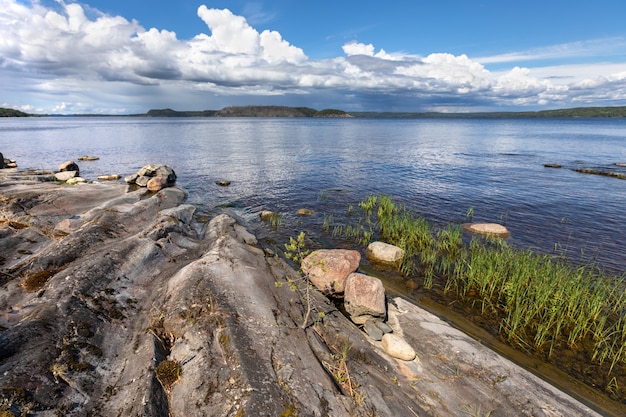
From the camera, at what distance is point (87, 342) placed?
7.21 m

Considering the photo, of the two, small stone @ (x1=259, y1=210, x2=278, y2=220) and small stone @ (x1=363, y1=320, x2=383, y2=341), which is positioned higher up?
small stone @ (x1=363, y1=320, x2=383, y2=341)

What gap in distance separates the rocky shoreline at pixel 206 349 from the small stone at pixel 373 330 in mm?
244

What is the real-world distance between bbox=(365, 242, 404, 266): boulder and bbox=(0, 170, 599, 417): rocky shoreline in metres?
4.24

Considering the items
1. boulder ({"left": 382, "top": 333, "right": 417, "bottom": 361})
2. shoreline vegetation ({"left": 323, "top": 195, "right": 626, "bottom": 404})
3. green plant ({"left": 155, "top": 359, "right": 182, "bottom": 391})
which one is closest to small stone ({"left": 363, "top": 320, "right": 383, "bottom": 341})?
boulder ({"left": 382, "top": 333, "right": 417, "bottom": 361})

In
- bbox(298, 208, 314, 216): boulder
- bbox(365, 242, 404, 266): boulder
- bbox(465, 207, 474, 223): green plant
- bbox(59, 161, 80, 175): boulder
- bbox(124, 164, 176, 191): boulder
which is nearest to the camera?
bbox(365, 242, 404, 266): boulder

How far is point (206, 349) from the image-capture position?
7191 millimetres

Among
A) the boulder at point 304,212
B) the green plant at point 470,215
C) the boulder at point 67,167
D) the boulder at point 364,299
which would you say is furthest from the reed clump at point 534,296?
the boulder at point 67,167

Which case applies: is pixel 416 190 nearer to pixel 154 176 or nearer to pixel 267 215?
pixel 267 215

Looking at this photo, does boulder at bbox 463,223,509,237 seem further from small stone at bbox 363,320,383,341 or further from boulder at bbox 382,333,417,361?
boulder at bbox 382,333,417,361

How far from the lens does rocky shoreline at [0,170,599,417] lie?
19.8 ft

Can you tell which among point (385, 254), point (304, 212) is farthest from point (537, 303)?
point (304, 212)

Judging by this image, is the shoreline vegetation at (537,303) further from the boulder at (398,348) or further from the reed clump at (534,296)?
the boulder at (398,348)

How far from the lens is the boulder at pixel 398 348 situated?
9.20 m

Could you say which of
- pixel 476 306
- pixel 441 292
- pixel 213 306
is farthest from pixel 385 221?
pixel 213 306
